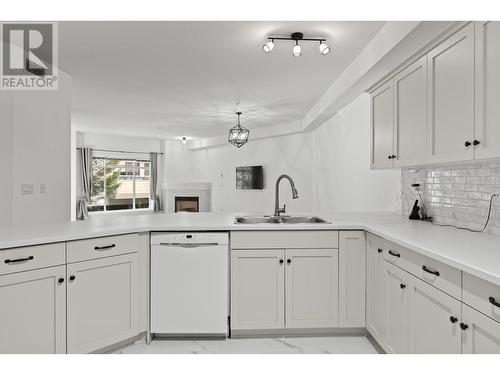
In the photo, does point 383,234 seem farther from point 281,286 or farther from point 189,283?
point 189,283

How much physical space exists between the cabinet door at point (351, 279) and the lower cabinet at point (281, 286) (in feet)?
0.18

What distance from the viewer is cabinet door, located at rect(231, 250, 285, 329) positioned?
248 cm

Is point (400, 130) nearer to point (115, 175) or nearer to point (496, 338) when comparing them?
point (496, 338)

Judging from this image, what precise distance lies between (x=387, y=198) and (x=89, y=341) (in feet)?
9.87

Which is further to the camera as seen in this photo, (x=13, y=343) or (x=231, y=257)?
(x=231, y=257)

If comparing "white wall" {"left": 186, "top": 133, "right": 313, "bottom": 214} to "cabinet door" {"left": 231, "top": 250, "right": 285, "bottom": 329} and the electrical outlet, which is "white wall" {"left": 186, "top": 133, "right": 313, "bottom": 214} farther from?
the electrical outlet

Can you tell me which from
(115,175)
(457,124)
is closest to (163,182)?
(115,175)

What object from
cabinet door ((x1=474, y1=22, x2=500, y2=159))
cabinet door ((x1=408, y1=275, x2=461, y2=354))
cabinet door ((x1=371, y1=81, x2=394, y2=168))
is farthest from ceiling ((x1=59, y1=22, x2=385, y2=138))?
cabinet door ((x1=408, y1=275, x2=461, y2=354))

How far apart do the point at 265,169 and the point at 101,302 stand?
18.5 ft

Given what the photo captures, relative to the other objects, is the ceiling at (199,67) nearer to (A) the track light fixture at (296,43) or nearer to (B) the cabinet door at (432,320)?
(A) the track light fixture at (296,43)

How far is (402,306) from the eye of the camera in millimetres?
1875

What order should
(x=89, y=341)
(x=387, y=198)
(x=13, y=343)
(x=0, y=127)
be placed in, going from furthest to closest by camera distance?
1. (x=387, y=198)
2. (x=0, y=127)
3. (x=89, y=341)
4. (x=13, y=343)

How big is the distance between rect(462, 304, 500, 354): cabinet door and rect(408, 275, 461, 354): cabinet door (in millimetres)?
46

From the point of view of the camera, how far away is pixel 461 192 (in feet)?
7.48
